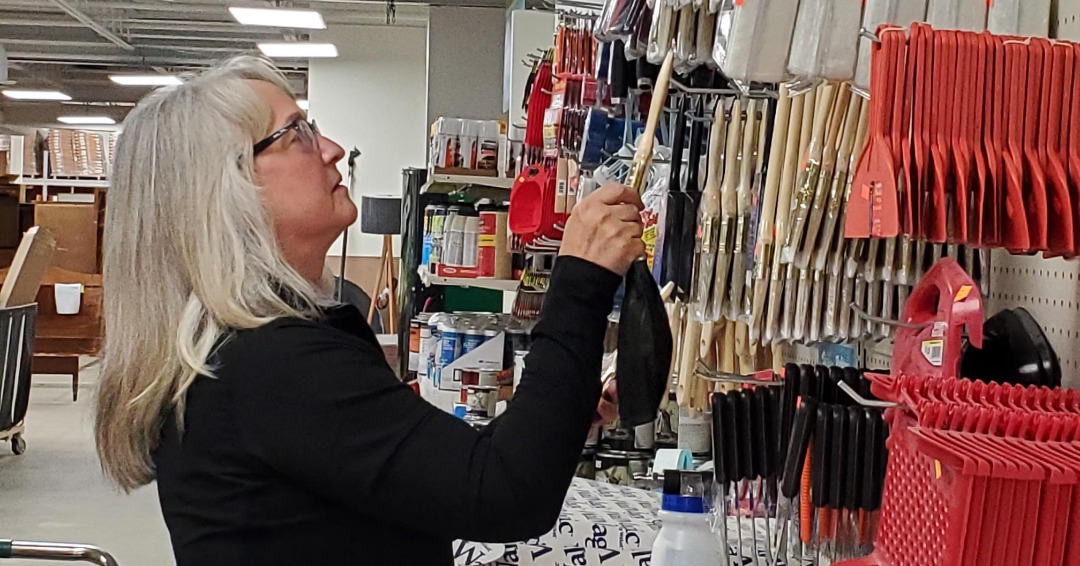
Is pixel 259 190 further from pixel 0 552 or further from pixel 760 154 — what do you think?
pixel 0 552

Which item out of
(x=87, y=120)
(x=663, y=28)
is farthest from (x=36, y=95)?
(x=663, y=28)

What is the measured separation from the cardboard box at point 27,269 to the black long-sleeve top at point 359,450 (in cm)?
666

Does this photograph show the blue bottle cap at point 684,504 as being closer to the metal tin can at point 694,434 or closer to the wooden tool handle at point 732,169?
the wooden tool handle at point 732,169

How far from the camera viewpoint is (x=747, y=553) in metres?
1.94

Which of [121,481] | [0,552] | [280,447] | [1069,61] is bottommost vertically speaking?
[0,552]

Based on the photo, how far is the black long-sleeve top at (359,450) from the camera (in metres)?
1.27

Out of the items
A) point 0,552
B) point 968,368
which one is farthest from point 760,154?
point 0,552

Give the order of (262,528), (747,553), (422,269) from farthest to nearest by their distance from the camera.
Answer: (422,269)
(747,553)
(262,528)

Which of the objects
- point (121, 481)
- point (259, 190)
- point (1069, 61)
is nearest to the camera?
point (1069, 61)

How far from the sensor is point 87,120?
1947cm

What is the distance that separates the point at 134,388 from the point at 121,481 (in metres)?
0.22

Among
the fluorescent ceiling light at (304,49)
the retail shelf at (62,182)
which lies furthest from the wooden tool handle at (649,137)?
the retail shelf at (62,182)

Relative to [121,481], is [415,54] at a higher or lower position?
higher

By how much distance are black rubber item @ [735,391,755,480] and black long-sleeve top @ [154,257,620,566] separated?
0.33 metres
